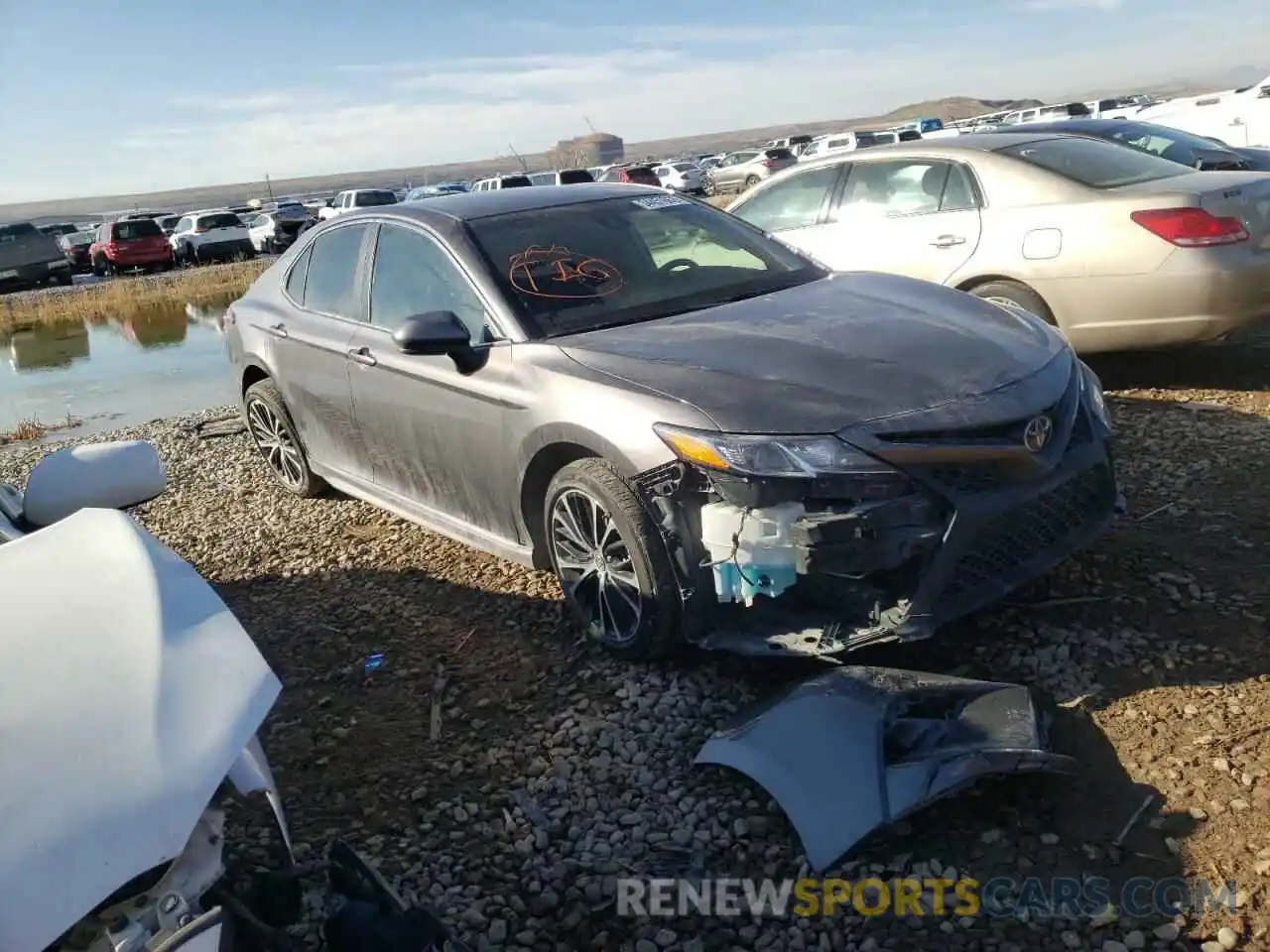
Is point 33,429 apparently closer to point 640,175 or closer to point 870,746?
point 870,746

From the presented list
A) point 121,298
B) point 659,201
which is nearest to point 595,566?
point 659,201

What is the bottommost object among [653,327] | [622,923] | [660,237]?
[622,923]

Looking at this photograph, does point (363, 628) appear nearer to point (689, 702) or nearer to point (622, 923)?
point (689, 702)

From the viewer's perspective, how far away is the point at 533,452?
397 centimetres

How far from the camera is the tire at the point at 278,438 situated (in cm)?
607

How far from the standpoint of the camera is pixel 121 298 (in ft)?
74.0

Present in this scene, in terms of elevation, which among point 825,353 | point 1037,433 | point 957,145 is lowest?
point 1037,433

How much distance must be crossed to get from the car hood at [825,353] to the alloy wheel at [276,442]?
2.82 m

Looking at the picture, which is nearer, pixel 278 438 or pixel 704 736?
pixel 704 736

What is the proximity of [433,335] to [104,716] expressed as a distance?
237cm

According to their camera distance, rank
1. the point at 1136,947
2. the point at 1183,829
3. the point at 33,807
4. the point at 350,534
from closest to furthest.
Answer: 1. the point at 33,807
2. the point at 1136,947
3. the point at 1183,829
4. the point at 350,534

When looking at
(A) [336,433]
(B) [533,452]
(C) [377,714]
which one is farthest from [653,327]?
(A) [336,433]

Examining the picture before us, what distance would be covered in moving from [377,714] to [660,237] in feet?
7.95

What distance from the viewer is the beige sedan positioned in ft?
18.9
